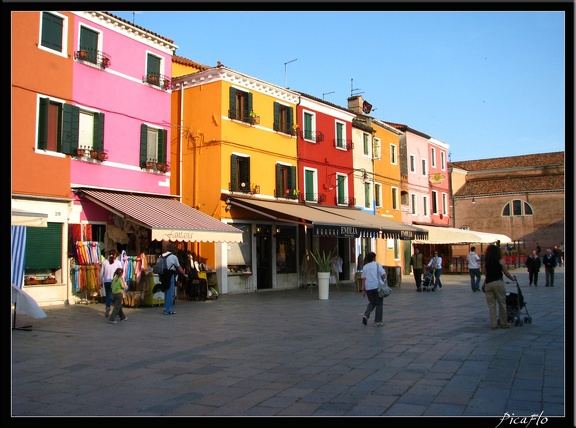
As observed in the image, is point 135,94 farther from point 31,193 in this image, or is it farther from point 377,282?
point 377,282

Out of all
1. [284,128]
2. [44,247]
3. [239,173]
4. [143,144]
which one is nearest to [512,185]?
[284,128]

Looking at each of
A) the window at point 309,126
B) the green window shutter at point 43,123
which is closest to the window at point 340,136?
the window at point 309,126

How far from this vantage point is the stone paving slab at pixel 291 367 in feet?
17.5

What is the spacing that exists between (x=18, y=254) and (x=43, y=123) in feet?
12.5

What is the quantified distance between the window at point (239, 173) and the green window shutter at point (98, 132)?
17.7 feet

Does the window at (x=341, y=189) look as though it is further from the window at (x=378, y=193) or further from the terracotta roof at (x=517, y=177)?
the terracotta roof at (x=517, y=177)

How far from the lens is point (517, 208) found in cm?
4578

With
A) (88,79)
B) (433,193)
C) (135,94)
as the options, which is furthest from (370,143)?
(88,79)

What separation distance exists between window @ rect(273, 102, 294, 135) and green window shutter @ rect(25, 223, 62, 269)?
1091 centimetres

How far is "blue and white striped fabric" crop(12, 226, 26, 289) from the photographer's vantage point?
1327 centimetres

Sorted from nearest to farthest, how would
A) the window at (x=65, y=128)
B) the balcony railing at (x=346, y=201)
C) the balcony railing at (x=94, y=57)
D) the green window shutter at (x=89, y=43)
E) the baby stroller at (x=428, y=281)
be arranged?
the window at (x=65, y=128) < the balcony railing at (x=94, y=57) < the green window shutter at (x=89, y=43) < the baby stroller at (x=428, y=281) < the balcony railing at (x=346, y=201)

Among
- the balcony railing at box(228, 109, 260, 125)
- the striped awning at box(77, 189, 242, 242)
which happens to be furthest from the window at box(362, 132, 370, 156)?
the striped awning at box(77, 189, 242, 242)

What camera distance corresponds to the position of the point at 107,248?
16.3m

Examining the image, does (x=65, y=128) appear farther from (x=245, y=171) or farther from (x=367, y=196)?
(x=367, y=196)
